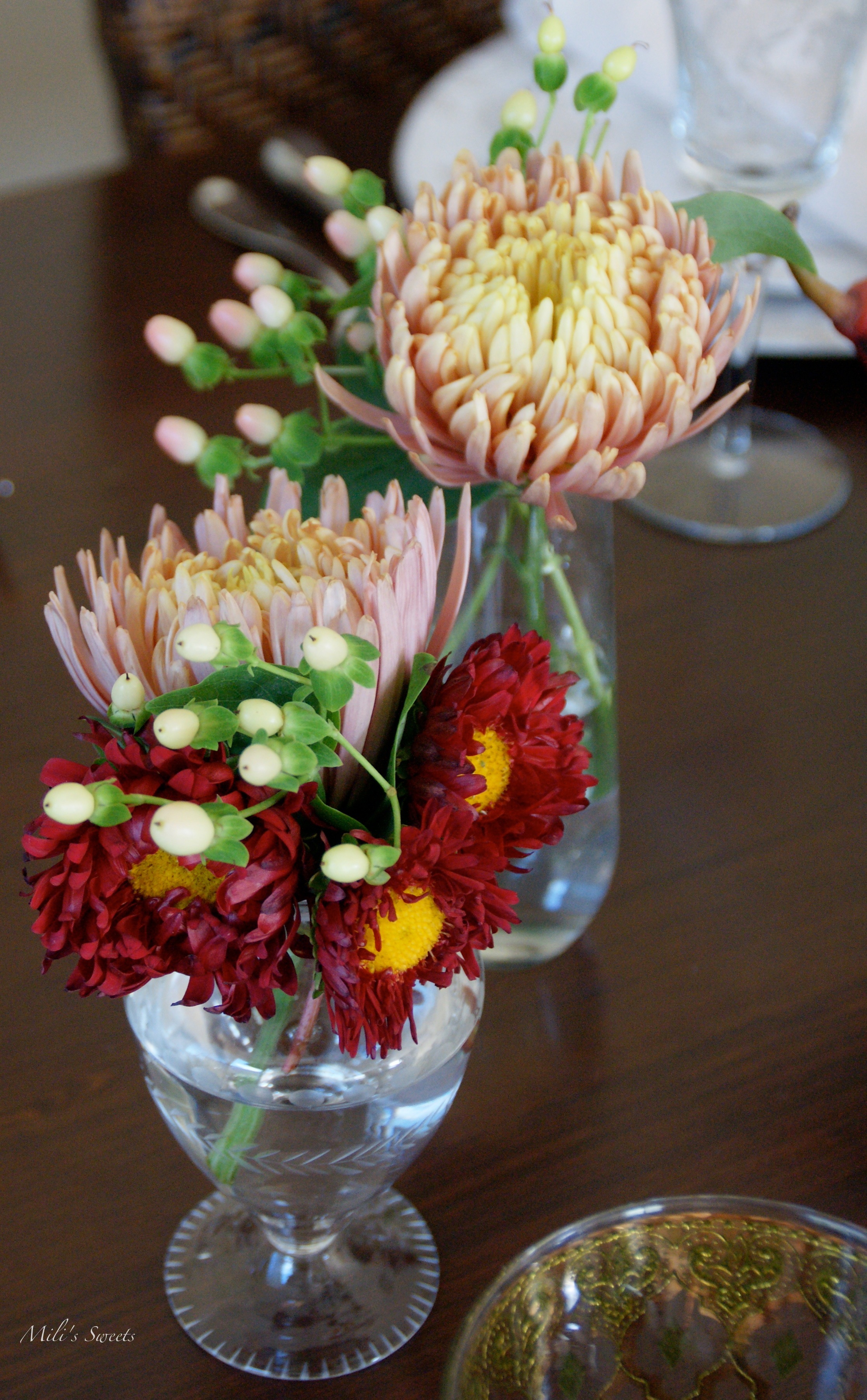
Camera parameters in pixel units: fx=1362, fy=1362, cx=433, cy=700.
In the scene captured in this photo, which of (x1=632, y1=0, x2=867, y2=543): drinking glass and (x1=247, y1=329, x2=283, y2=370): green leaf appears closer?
(x1=247, y1=329, x2=283, y2=370): green leaf

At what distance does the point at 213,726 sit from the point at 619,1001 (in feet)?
0.65

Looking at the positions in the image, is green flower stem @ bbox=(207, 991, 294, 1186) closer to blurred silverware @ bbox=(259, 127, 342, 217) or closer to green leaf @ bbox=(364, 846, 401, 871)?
green leaf @ bbox=(364, 846, 401, 871)

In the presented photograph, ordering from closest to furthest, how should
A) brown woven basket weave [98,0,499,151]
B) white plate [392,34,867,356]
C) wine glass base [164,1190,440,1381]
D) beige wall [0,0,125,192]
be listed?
1. wine glass base [164,1190,440,1381]
2. white plate [392,34,867,356]
3. brown woven basket weave [98,0,499,151]
4. beige wall [0,0,125,192]

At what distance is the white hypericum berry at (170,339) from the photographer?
0.33 meters

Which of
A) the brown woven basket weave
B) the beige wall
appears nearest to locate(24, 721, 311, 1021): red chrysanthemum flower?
the brown woven basket weave

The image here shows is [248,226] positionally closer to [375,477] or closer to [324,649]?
[375,477]

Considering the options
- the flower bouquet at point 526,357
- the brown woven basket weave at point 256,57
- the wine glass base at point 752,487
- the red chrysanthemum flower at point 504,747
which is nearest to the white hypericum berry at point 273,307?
the flower bouquet at point 526,357

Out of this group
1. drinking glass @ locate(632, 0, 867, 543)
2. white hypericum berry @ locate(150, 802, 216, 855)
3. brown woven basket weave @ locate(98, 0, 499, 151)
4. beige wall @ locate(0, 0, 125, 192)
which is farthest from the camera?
beige wall @ locate(0, 0, 125, 192)

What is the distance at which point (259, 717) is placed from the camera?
0.21m

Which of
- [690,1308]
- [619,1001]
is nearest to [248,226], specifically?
[619,1001]

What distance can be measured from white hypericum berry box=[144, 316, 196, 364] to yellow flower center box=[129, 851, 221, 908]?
0.50ft

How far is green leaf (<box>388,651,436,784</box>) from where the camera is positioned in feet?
0.79

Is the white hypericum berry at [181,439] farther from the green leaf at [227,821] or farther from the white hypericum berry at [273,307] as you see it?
the green leaf at [227,821]

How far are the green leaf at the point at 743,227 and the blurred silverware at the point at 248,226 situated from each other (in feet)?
0.97
